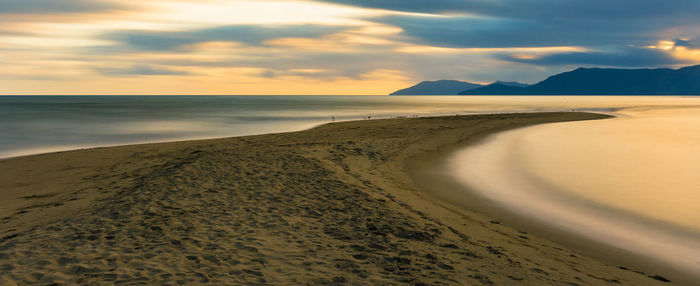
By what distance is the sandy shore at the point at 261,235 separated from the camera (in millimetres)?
6957

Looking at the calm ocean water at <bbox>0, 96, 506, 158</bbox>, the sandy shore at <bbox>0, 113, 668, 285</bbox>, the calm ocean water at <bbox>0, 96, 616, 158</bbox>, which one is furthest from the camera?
the calm ocean water at <bbox>0, 96, 616, 158</bbox>

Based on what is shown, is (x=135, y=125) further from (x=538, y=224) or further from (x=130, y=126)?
(x=538, y=224)

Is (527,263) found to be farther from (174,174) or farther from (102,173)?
(102,173)

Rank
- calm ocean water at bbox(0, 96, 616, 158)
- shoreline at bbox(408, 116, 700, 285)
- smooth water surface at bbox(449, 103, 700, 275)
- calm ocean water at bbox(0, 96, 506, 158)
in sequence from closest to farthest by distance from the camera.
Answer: shoreline at bbox(408, 116, 700, 285) → smooth water surface at bbox(449, 103, 700, 275) → calm ocean water at bbox(0, 96, 506, 158) → calm ocean water at bbox(0, 96, 616, 158)

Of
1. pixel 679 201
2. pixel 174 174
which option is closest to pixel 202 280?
pixel 174 174

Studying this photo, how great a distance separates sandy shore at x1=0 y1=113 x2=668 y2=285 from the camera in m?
6.96

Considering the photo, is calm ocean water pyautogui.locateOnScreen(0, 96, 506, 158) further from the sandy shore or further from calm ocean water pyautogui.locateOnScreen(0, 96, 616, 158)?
the sandy shore

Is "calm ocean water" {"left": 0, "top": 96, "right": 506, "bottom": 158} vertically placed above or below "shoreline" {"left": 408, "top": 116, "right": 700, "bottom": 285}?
above

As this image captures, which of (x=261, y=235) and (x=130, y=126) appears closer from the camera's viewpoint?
(x=261, y=235)

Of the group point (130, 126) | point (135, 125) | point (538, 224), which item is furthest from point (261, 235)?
point (135, 125)

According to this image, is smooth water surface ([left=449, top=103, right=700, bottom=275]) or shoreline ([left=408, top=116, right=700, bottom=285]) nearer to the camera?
shoreline ([left=408, top=116, right=700, bottom=285])

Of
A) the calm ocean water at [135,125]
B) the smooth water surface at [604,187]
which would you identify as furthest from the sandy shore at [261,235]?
the calm ocean water at [135,125]

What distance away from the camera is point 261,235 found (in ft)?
28.9

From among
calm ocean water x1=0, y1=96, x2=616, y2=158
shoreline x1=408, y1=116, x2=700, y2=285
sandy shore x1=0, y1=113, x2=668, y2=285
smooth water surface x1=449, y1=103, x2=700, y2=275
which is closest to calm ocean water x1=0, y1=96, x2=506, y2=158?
calm ocean water x1=0, y1=96, x2=616, y2=158
